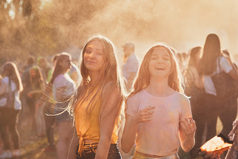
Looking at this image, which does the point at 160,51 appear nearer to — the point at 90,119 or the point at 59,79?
the point at 90,119

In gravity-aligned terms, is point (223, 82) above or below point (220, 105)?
above

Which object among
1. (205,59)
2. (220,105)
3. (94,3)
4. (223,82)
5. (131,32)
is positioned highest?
(94,3)

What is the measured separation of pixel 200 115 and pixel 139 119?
371 centimetres

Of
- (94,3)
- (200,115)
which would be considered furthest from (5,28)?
(200,115)

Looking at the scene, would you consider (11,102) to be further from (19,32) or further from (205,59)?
(19,32)

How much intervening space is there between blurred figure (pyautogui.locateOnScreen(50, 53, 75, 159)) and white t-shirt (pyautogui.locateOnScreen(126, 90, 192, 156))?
2646mm

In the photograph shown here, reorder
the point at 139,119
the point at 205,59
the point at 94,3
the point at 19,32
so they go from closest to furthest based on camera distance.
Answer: the point at 139,119 < the point at 205,59 < the point at 94,3 < the point at 19,32

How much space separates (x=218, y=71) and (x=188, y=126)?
329cm

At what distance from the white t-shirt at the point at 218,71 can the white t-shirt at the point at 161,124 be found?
3.08 metres

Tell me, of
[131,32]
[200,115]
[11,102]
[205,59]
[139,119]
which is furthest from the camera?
[131,32]

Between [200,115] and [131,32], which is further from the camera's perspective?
[131,32]

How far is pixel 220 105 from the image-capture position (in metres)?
5.68

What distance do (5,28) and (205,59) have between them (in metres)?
18.2

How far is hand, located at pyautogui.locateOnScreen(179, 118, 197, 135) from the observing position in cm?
241
